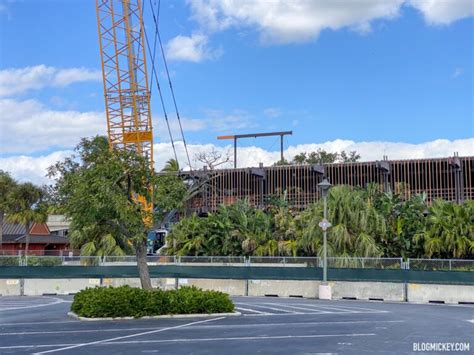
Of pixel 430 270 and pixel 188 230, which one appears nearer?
pixel 430 270

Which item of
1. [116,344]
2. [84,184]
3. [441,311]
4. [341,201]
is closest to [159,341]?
[116,344]

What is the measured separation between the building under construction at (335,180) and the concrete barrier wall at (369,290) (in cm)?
2168

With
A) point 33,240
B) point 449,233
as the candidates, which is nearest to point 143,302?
point 449,233

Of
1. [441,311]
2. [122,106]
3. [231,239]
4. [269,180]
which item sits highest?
[122,106]

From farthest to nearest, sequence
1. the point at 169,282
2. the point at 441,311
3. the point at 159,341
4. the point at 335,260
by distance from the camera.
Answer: the point at 335,260 < the point at 169,282 < the point at 441,311 < the point at 159,341

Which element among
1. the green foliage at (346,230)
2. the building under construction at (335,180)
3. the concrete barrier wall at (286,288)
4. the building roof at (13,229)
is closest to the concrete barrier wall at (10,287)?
the concrete barrier wall at (286,288)

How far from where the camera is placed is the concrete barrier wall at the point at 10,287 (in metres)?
30.7

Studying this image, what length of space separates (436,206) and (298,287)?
15.6 meters

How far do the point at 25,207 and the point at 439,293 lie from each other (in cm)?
4163

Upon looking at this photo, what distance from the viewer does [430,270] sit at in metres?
27.5

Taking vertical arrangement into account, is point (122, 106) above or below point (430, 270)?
above

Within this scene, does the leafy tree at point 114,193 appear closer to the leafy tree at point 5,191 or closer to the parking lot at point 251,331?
the parking lot at point 251,331

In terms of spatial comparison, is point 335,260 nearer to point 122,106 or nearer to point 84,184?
point 84,184

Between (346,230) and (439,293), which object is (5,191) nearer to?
(346,230)
